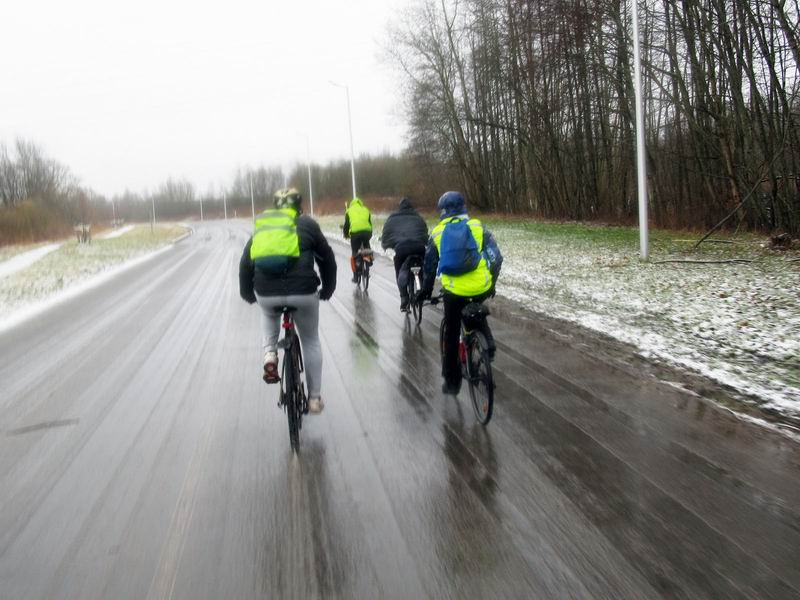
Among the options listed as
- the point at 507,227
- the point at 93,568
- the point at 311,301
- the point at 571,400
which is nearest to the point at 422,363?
the point at 571,400

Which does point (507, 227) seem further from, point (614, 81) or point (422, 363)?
point (422, 363)

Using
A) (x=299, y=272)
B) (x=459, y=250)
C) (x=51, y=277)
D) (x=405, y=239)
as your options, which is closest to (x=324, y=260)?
(x=299, y=272)

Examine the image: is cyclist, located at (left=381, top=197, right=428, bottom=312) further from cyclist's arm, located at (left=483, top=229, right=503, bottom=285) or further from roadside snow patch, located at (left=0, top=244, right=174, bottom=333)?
roadside snow patch, located at (left=0, top=244, right=174, bottom=333)

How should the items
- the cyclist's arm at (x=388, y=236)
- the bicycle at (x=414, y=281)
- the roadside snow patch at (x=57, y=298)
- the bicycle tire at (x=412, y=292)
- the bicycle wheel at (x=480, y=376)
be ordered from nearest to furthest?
the bicycle wheel at (x=480, y=376)
the bicycle at (x=414, y=281)
the bicycle tire at (x=412, y=292)
the cyclist's arm at (x=388, y=236)
the roadside snow patch at (x=57, y=298)

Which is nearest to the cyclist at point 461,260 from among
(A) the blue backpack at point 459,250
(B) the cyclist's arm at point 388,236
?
(A) the blue backpack at point 459,250

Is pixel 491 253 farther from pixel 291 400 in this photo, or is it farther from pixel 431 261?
pixel 291 400

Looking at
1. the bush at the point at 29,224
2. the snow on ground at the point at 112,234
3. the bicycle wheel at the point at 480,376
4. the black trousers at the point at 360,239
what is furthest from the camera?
the snow on ground at the point at 112,234

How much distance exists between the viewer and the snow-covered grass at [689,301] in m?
6.72

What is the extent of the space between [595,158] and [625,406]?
27889 mm

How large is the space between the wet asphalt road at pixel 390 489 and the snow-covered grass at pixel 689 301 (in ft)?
3.13

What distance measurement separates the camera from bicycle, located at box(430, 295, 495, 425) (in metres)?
5.10

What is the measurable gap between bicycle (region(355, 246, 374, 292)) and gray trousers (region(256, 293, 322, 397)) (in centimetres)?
773

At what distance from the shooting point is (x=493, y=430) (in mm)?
5047

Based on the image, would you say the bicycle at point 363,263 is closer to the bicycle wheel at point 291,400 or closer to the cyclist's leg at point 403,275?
the cyclist's leg at point 403,275
